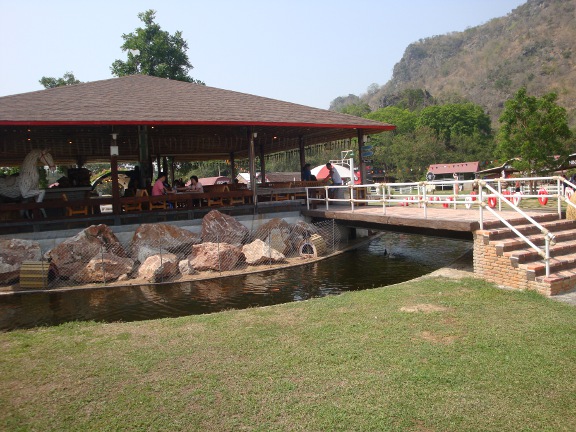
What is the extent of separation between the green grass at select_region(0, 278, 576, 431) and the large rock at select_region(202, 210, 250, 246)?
650cm

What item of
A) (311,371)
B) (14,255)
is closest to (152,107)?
(14,255)

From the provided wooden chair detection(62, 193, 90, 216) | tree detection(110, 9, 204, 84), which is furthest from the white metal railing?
tree detection(110, 9, 204, 84)

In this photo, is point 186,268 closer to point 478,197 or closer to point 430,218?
point 430,218

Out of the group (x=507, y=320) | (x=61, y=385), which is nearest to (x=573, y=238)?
(x=507, y=320)

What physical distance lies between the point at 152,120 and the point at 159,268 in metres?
4.99

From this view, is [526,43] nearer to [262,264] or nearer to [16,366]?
[262,264]

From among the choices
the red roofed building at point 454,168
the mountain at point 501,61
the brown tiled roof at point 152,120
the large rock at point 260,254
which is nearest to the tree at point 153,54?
the brown tiled roof at point 152,120

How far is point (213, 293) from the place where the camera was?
405 inches

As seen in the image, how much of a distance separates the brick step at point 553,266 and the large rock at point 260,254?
6.98 metres

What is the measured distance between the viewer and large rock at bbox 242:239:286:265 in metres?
12.8

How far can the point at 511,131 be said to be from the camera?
2605 cm

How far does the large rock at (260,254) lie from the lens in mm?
12798

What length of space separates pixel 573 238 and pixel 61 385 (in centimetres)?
976

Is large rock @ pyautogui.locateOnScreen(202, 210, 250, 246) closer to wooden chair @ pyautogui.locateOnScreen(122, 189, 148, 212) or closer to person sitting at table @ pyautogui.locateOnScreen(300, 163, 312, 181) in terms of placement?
wooden chair @ pyautogui.locateOnScreen(122, 189, 148, 212)
